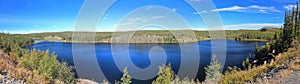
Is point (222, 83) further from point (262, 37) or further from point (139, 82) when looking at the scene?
point (262, 37)

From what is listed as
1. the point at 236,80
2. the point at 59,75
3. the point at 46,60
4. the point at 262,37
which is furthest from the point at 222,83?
the point at 262,37

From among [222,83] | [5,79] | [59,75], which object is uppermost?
[5,79]

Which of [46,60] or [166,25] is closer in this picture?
[166,25]

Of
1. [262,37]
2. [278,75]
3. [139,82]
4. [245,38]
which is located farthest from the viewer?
[245,38]

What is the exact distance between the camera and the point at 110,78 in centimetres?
5597

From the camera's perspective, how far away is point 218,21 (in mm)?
16938

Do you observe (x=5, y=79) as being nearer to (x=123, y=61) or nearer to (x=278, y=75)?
(x=278, y=75)

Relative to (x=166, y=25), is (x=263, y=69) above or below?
below

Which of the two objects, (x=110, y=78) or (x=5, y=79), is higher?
(x=5, y=79)

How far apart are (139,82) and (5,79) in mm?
42862

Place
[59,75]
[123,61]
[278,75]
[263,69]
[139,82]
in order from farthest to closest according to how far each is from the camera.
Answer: [123,61], [139,82], [59,75], [263,69], [278,75]

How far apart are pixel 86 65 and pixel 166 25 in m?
49.1

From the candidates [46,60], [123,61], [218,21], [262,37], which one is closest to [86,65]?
[123,61]

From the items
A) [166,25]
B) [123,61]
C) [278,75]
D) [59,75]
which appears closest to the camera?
[278,75]
